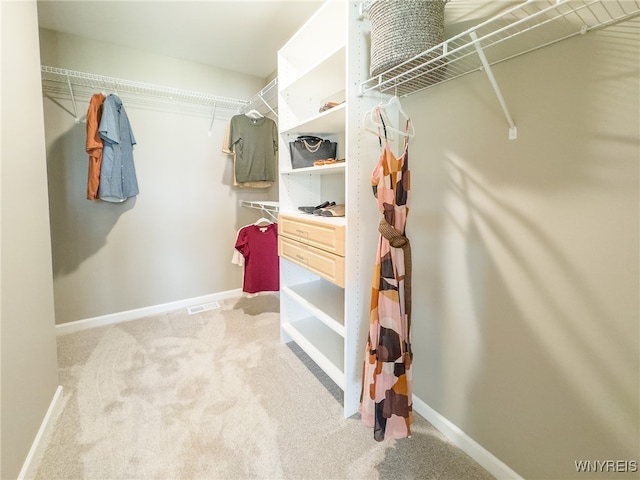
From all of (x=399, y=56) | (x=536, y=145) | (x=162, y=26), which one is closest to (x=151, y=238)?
(x=162, y=26)

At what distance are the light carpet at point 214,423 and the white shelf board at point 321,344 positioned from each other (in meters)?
0.16

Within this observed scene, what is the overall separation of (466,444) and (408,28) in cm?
179

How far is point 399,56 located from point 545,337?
1.17m

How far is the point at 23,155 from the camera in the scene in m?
1.28

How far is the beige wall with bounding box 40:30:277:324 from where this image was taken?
2.36 meters

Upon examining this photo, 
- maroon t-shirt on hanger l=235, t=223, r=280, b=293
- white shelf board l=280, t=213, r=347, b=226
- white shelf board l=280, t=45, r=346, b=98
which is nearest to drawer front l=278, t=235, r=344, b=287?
→ white shelf board l=280, t=213, r=347, b=226

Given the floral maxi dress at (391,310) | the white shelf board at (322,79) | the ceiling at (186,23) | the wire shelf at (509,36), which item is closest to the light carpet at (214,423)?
the floral maxi dress at (391,310)

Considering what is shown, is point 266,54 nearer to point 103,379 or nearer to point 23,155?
A: point 23,155

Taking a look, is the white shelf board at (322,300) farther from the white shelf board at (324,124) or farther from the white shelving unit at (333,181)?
the white shelf board at (324,124)

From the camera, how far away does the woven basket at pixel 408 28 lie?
1.04m

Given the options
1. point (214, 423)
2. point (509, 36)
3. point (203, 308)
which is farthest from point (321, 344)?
point (509, 36)

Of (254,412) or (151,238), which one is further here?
(151,238)

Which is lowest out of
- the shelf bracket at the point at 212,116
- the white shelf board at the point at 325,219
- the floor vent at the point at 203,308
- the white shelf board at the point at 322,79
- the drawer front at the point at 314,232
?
the floor vent at the point at 203,308

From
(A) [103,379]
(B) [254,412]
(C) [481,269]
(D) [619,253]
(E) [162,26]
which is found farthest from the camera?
(E) [162,26]
